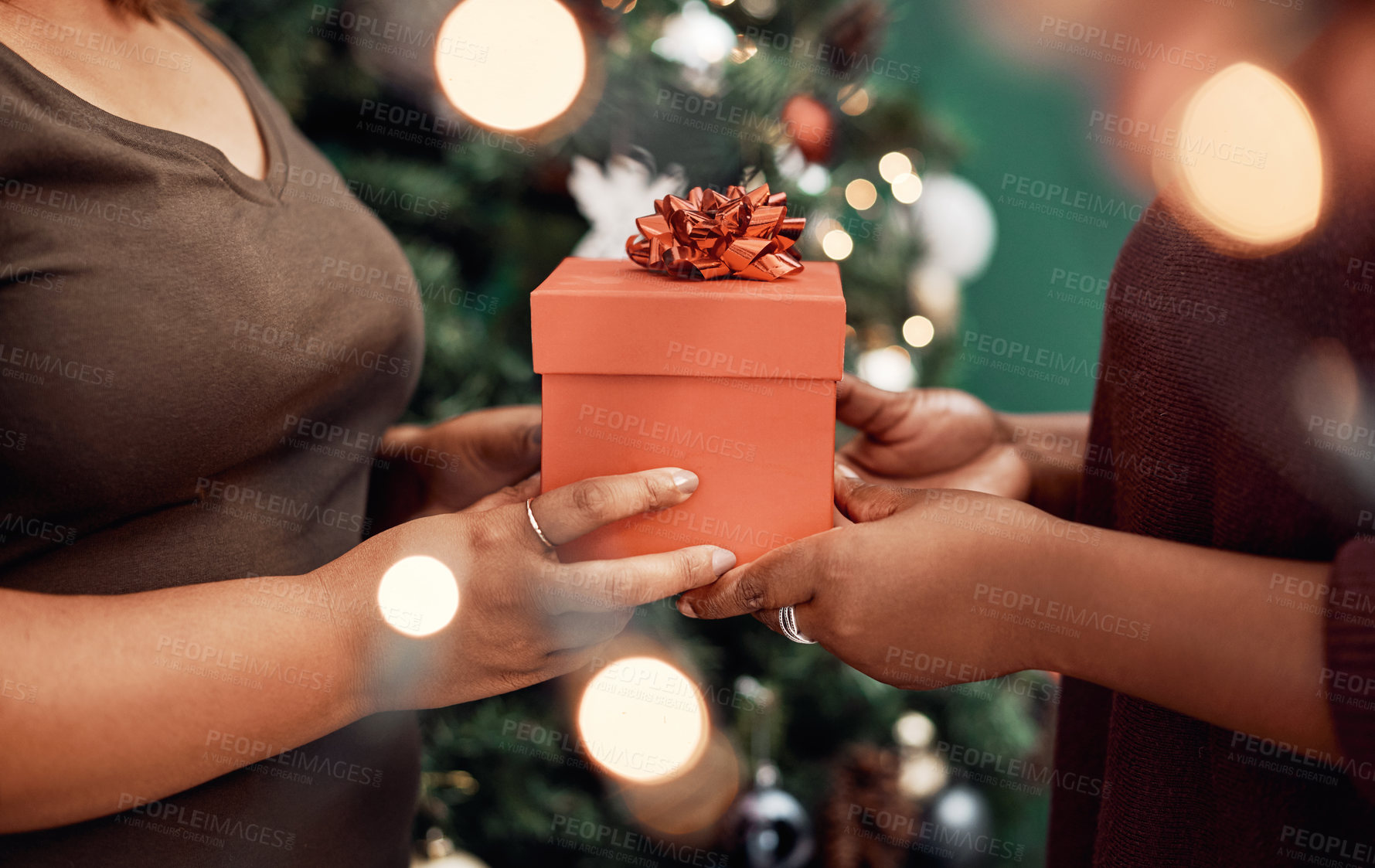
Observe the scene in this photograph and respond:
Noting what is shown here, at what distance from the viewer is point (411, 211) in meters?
1.11

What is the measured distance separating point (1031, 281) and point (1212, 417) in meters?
1.56

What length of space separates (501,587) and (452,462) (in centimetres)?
36

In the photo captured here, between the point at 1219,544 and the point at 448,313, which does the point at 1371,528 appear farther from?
the point at 448,313

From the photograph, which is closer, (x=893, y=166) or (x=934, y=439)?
(x=934, y=439)

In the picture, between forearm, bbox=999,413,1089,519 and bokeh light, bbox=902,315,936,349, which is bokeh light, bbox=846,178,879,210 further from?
forearm, bbox=999,413,1089,519

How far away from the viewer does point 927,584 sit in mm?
614

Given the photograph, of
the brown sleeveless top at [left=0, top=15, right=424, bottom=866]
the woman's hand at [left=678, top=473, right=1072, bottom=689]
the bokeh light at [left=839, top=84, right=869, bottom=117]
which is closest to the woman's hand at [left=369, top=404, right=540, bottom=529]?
the brown sleeveless top at [left=0, top=15, right=424, bottom=866]

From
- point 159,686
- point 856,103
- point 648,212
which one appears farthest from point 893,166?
point 159,686

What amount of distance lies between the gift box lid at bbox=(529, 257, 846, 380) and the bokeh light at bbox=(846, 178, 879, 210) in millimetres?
574

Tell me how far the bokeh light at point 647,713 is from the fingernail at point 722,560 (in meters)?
0.51

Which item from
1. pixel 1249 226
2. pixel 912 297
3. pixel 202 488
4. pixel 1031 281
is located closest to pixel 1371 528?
pixel 1249 226

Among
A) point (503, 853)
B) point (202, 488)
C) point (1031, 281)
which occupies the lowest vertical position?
point (503, 853)

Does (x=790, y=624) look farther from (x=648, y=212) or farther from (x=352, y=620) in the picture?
(x=648, y=212)

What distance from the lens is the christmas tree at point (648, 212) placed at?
102 cm
